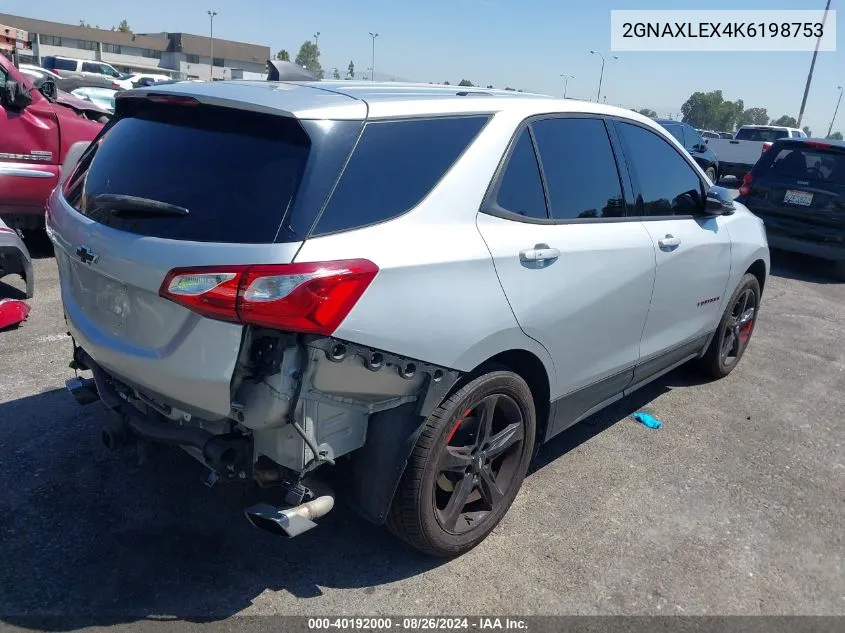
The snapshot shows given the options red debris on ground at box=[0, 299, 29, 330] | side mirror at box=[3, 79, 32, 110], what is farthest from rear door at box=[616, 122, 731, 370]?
side mirror at box=[3, 79, 32, 110]

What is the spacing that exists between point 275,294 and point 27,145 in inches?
239

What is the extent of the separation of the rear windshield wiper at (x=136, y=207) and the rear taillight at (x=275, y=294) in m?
0.28

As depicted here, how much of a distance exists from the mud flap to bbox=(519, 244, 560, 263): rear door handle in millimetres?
796

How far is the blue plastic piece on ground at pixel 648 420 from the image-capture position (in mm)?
4504

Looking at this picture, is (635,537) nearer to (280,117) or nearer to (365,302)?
(365,302)

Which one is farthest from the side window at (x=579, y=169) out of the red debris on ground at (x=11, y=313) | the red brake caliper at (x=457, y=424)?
the red debris on ground at (x=11, y=313)

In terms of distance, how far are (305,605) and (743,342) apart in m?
4.25

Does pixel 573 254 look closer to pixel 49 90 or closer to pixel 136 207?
pixel 136 207

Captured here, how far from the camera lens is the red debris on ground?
5.15 m

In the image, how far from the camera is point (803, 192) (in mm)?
9289

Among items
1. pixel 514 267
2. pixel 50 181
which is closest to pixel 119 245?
pixel 514 267

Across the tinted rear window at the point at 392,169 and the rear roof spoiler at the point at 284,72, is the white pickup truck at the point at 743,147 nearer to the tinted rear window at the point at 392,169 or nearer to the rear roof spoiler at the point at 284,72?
the rear roof spoiler at the point at 284,72

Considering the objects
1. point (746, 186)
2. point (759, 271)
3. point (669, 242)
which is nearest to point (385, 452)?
point (669, 242)

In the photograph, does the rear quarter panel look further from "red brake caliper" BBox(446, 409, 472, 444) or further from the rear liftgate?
the rear liftgate
